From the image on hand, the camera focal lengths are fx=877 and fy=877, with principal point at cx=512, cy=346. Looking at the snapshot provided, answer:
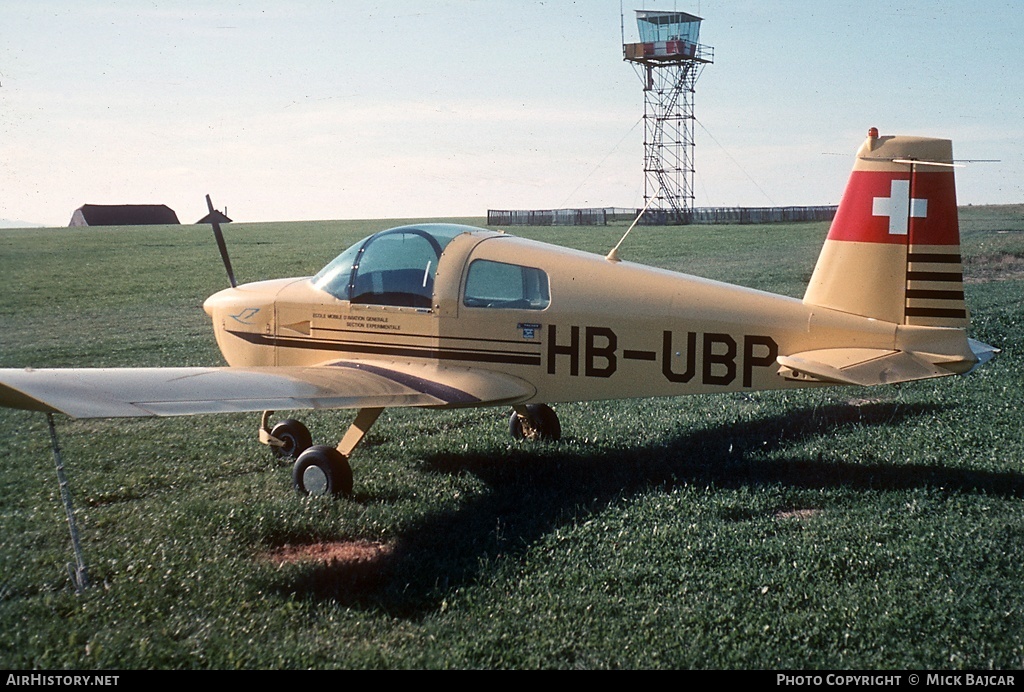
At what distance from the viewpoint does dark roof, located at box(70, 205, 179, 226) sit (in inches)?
3428

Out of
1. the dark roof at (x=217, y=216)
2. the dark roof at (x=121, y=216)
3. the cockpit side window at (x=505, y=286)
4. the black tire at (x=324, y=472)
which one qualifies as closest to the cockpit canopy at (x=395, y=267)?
the cockpit side window at (x=505, y=286)

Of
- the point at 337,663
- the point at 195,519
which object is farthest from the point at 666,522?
the point at 195,519

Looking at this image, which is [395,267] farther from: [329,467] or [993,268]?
[993,268]

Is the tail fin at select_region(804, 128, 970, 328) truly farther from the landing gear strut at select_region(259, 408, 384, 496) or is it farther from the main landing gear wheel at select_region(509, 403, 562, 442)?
the landing gear strut at select_region(259, 408, 384, 496)

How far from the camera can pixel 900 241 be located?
289 inches

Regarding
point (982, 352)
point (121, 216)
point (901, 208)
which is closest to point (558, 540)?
point (901, 208)

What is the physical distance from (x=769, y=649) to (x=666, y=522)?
196cm

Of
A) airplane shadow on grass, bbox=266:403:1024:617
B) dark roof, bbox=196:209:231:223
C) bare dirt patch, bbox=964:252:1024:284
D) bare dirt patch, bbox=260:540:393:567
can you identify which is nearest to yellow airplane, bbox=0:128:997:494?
airplane shadow on grass, bbox=266:403:1024:617

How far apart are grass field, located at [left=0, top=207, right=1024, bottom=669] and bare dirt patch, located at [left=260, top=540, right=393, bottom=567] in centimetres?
3

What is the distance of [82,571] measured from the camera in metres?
5.81

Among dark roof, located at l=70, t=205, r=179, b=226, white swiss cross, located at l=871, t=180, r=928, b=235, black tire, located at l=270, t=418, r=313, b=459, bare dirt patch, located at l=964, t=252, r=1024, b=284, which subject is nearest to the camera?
white swiss cross, located at l=871, t=180, r=928, b=235

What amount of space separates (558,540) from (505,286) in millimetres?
2671
